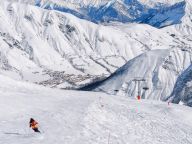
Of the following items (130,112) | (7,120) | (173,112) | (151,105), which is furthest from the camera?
(151,105)

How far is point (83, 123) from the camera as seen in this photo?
41.2m

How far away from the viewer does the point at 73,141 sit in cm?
3469

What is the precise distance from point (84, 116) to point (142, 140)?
7.61m

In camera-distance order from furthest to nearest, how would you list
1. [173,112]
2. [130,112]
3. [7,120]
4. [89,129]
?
[173,112]
[130,112]
[7,120]
[89,129]

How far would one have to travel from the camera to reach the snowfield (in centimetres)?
3625

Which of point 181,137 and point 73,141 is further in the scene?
point 181,137

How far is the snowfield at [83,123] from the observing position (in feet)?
119

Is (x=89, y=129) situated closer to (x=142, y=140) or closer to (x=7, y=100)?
(x=142, y=140)

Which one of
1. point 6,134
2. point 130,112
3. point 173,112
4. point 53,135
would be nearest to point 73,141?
point 53,135

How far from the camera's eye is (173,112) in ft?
203

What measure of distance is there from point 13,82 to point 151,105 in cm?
2293

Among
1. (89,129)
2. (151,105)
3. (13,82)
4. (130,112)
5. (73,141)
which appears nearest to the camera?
(73,141)

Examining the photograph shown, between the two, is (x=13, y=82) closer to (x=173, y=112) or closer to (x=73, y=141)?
(x=173, y=112)

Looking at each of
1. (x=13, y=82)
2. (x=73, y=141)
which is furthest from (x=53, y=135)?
(x=13, y=82)
